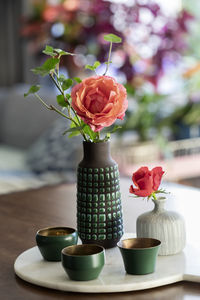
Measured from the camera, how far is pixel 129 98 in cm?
378

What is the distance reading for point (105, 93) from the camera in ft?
4.14

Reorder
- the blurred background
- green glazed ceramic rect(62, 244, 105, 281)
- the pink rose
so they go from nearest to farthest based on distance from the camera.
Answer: green glazed ceramic rect(62, 244, 105, 281)
the pink rose
the blurred background

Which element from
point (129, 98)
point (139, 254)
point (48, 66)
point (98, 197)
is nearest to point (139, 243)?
point (139, 254)

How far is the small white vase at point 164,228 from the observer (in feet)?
4.26

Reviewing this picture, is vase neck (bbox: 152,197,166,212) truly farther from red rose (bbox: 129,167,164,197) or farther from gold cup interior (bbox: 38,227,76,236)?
gold cup interior (bbox: 38,227,76,236)

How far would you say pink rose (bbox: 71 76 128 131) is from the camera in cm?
125

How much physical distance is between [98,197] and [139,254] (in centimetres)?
21

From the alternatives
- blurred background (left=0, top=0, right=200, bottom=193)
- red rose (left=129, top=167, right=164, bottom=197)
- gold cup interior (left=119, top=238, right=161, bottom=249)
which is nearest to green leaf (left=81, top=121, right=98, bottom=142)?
red rose (left=129, top=167, right=164, bottom=197)

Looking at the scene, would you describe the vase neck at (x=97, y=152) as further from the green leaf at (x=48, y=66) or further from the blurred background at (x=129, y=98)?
the blurred background at (x=129, y=98)

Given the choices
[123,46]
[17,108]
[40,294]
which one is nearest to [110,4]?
[123,46]

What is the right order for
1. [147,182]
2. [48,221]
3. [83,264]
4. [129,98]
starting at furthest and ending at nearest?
[129,98], [48,221], [147,182], [83,264]

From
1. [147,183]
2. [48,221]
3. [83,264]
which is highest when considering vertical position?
[147,183]

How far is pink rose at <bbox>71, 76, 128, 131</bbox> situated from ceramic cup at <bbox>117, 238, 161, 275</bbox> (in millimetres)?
258

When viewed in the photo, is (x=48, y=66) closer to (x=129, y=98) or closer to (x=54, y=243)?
(x=54, y=243)
